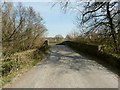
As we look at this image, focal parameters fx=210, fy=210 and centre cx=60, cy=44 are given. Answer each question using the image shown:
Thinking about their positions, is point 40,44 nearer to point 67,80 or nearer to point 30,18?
point 30,18

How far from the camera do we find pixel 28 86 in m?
8.84

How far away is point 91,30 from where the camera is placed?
22750 millimetres

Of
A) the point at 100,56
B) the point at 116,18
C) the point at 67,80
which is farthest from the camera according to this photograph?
the point at 116,18

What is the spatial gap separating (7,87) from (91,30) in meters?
15.5

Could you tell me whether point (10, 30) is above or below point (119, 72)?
above

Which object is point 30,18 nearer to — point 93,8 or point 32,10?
point 32,10

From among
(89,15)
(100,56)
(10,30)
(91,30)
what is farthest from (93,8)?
(10,30)

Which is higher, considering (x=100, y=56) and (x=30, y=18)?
(x=30, y=18)

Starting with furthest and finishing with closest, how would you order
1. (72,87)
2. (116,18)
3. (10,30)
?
1. (116,18)
2. (10,30)
3. (72,87)

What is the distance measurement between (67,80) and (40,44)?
57.5ft

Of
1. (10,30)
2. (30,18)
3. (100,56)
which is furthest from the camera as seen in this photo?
(30,18)

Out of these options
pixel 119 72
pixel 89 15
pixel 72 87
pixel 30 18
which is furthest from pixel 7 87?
pixel 89 15

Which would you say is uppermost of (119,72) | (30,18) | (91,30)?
(30,18)

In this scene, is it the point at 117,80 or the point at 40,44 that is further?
the point at 40,44
